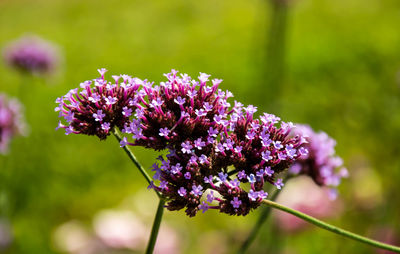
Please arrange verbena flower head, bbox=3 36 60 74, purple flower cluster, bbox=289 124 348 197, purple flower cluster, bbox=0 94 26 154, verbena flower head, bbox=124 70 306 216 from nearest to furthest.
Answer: verbena flower head, bbox=124 70 306 216 < purple flower cluster, bbox=289 124 348 197 < purple flower cluster, bbox=0 94 26 154 < verbena flower head, bbox=3 36 60 74

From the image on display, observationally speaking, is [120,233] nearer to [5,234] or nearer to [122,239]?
[122,239]

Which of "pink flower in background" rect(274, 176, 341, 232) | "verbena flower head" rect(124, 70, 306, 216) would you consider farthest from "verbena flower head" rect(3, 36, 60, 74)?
"verbena flower head" rect(124, 70, 306, 216)

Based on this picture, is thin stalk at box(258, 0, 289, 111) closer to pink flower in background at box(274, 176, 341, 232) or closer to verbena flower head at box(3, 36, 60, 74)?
pink flower in background at box(274, 176, 341, 232)

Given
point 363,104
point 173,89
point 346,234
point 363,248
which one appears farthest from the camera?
point 363,104

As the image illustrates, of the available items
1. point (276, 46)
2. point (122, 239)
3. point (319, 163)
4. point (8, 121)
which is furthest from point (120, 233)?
point (276, 46)

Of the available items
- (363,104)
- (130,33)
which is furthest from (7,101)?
(130,33)

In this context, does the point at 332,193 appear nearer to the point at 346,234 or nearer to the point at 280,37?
the point at 346,234
